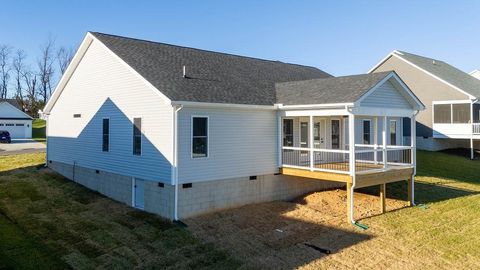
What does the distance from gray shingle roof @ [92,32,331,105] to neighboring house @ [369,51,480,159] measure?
18.1m

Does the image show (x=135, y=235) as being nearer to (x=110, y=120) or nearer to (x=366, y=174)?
(x=110, y=120)

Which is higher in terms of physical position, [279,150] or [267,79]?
[267,79]

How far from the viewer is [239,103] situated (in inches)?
587

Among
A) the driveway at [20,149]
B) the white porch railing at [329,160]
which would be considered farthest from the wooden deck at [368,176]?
the driveway at [20,149]

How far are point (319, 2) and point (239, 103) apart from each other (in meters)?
11.5

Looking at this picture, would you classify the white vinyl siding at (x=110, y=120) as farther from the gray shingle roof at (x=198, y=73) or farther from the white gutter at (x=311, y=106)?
the white gutter at (x=311, y=106)

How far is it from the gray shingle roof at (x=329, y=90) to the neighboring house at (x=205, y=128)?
6 centimetres

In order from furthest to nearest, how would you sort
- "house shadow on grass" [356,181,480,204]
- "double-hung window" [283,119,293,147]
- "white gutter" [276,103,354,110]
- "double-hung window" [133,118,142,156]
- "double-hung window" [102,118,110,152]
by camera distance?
"house shadow on grass" [356,181,480,204] < "double-hung window" [283,119,293,147] < "double-hung window" [102,118,110,152] < "double-hung window" [133,118,142,156] < "white gutter" [276,103,354,110]

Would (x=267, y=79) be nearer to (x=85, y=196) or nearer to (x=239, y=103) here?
(x=239, y=103)

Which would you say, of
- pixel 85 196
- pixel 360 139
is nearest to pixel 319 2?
pixel 360 139

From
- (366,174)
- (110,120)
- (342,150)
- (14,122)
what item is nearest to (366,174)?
(366,174)

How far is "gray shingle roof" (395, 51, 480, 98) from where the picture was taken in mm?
32694

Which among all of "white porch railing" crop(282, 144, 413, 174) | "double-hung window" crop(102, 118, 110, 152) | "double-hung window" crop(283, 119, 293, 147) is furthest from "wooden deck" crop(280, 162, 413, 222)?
"double-hung window" crop(102, 118, 110, 152)

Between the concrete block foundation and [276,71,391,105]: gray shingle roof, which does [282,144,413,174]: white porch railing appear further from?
[276,71,391,105]: gray shingle roof
